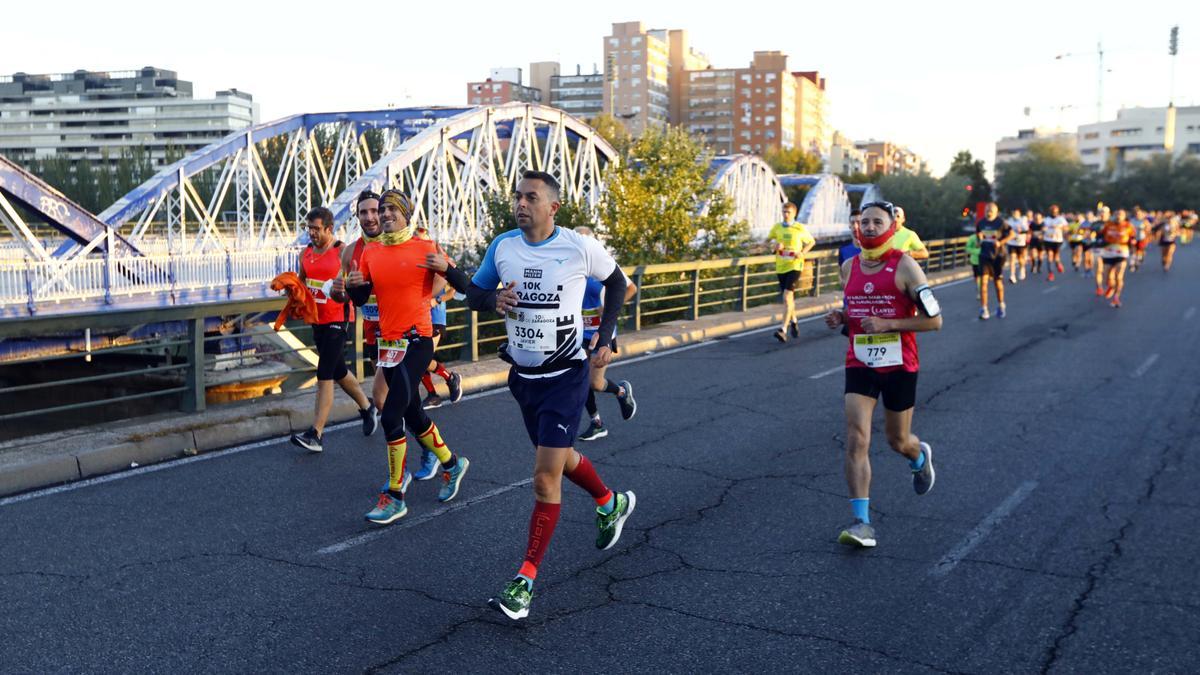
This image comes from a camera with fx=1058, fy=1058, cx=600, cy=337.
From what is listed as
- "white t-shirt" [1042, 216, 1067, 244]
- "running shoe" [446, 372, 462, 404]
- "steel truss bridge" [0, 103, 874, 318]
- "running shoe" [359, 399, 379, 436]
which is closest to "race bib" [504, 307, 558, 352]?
"running shoe" [359, 399, 379, 436]

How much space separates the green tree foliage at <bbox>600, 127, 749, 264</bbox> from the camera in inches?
1025

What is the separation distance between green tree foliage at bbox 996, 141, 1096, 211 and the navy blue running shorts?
109 meters

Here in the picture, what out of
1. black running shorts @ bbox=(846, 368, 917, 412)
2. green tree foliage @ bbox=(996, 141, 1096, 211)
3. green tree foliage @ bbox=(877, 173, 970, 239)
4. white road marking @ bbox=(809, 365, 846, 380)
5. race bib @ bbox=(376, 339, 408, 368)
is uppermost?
green tree foliage @ bbox=(996, 141, 1096, 211)

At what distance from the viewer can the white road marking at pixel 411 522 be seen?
20.1 ft

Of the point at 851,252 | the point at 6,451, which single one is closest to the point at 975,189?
the point at 851,252

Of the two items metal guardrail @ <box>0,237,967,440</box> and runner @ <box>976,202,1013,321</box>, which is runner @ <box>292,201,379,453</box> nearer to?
metal guardrail @ <box>0,237,967,440</box>

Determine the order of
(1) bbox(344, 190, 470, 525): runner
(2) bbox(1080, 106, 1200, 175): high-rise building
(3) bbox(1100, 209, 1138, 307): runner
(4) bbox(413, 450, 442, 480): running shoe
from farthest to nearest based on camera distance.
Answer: (2) bbox(1080, 106, 1200, 175): high-rise building < (3) bbox(1100, 209, 1138, 307): runner < (4) bbox(413, 450, 442, 480): running shoe < (1) bbox(344, 190, 470, 525): runner

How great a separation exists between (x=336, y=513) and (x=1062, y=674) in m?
4.39

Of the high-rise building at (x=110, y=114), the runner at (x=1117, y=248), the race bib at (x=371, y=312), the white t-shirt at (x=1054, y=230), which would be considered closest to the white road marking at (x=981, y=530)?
the race bib at (x=371, y=312)

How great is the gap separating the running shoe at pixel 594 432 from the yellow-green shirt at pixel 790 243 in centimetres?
764

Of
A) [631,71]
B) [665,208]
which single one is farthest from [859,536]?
[631,71]

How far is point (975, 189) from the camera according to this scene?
105312 mm

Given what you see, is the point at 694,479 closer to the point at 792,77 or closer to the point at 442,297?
the point at 442,297

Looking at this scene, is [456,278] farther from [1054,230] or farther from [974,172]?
[974,172]
